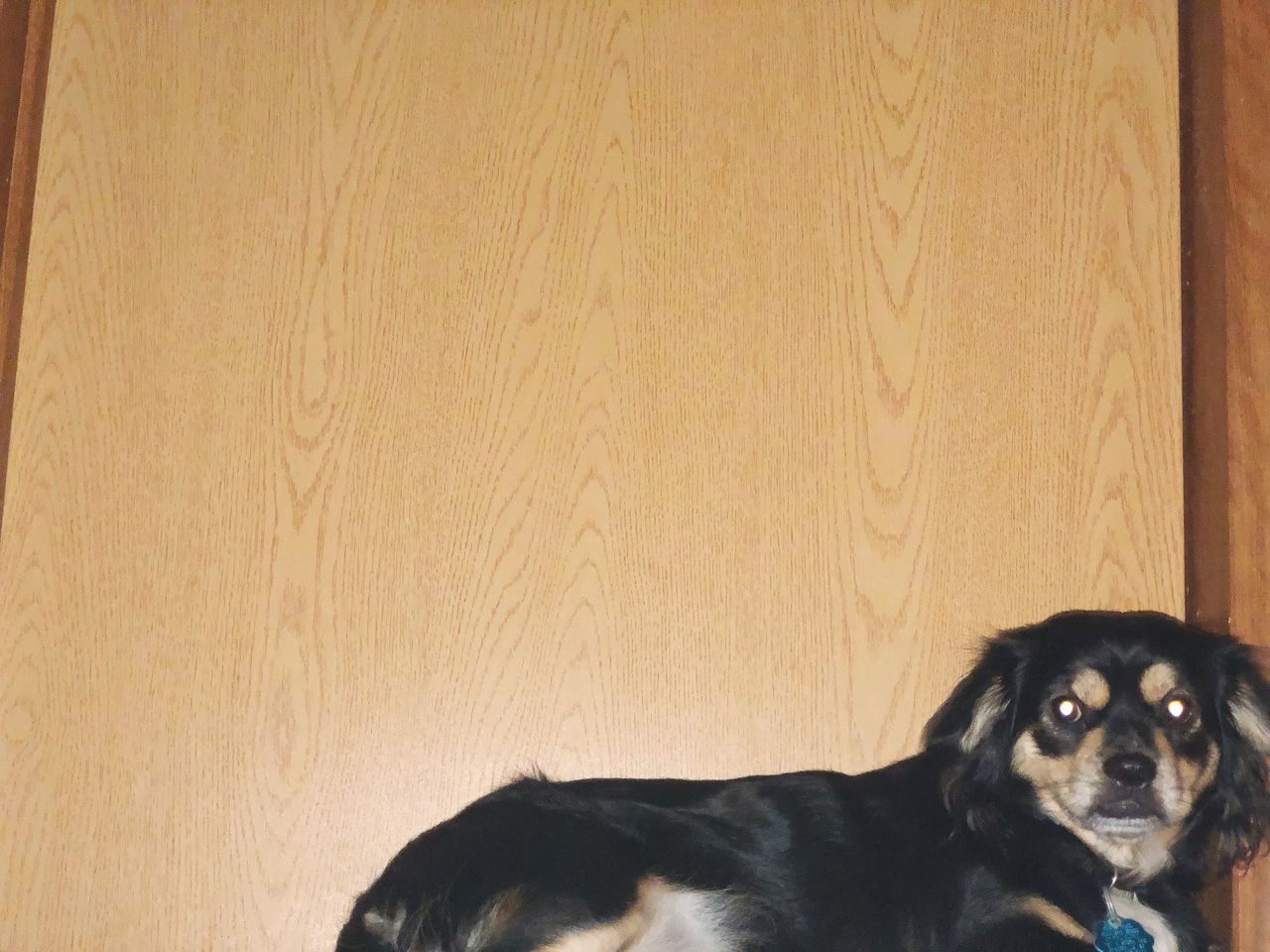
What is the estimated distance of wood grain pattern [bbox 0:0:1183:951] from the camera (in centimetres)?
245

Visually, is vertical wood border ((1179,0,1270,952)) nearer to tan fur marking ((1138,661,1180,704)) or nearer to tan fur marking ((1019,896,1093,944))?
tan fur marking ((1138,661,1180,704))

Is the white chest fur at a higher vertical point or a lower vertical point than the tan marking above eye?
lower

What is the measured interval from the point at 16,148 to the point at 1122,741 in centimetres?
239

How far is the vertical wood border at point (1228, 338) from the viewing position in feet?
7.54

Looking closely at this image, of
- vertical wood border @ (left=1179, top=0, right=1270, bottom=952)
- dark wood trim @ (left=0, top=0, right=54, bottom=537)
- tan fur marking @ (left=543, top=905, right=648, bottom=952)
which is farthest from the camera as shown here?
dark wood trim @ (left=0, top=0, right=54, bottom=537)

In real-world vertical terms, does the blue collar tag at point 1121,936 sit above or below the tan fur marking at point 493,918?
below

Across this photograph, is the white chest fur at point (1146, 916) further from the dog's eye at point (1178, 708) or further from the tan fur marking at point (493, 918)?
the tan fur marking at point (493, 918)

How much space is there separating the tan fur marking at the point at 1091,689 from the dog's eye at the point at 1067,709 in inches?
0.5

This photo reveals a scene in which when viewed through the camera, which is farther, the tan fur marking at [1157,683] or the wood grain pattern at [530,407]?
the wood grain pattern at [530,407]

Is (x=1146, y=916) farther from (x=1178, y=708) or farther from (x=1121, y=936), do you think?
(x=1178, y=708)

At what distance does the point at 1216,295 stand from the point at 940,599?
777mm

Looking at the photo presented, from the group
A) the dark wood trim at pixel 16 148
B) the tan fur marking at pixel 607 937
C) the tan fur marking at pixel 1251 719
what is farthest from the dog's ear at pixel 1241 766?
the dark wood trim at pixel 16 148

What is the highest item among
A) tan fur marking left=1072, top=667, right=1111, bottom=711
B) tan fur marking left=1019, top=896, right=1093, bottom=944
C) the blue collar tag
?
tan fur marking left=1072, top=667, right=1111, bottom=711

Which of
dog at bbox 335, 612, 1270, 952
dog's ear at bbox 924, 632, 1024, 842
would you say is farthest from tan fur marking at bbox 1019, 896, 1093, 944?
dog's ear at bbox 924, 632, 1024, 842
